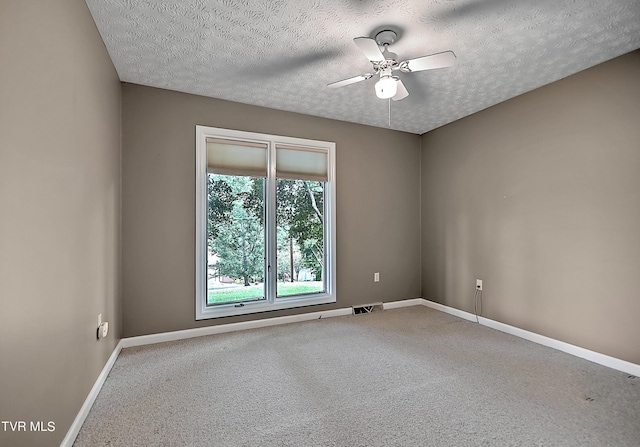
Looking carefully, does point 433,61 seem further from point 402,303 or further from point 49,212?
point 402,303

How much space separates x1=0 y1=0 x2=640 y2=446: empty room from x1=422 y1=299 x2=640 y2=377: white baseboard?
2 centimetres

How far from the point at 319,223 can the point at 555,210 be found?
97.8 inches

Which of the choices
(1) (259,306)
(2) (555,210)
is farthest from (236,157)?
(2) (555,210)

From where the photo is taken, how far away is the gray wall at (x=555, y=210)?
2459 millimetres

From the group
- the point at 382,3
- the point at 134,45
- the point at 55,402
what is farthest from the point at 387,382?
the point at 134,45

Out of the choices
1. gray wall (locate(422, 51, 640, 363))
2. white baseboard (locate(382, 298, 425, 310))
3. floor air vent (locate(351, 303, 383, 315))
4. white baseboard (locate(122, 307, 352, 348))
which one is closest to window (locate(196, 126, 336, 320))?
white baseboard (locate(122, 307, 352, 348))

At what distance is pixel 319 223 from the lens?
13.0ft

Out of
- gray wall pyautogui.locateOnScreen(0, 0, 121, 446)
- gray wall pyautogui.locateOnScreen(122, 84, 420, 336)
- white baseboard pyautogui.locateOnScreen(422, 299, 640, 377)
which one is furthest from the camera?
gray wall pyautogui.locateOnScreen(122, 84, 420, 336)

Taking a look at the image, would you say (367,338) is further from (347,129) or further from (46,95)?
(46,95)

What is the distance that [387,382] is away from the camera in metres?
2.27

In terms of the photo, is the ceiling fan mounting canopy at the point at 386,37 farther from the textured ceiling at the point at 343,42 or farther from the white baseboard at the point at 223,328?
the white baseboard at the point at 223,328

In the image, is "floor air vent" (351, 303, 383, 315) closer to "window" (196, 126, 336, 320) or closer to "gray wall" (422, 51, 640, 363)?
"window" (196, 126, 336, 320)

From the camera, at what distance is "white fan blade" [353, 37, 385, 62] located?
1.83 m

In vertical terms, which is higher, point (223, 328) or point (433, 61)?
point (433, 61)
